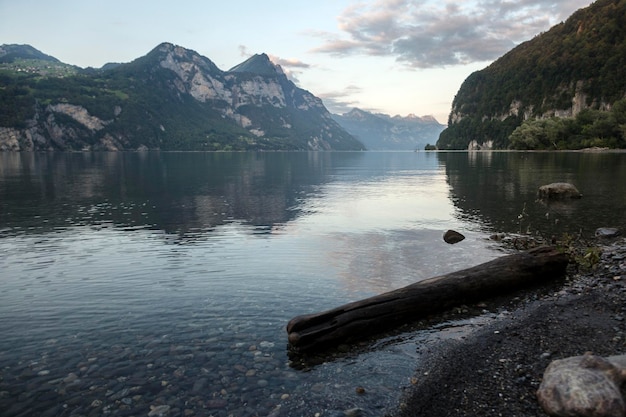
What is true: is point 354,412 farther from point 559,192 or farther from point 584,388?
point 559,192

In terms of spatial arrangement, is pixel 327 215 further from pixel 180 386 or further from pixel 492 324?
pixel 180 386

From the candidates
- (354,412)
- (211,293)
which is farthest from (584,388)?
(211,293)

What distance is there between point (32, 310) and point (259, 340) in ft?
29.9

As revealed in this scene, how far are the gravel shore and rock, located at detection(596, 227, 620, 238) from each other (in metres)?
10.7

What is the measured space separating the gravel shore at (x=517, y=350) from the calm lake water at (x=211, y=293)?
2.43 feet

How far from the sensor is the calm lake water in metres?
9.91

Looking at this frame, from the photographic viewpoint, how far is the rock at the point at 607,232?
25.4m

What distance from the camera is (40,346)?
39.8 ft

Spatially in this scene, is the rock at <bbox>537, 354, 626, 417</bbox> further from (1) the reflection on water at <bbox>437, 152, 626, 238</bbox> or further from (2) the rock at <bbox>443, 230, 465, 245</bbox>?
(1) the reflection on water at <bbox>437, 152, 626, 238</bbox>

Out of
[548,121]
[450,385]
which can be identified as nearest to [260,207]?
[450,385]

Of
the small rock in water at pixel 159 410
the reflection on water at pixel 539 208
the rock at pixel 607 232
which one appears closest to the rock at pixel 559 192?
the reflection on water at pixel 539 208

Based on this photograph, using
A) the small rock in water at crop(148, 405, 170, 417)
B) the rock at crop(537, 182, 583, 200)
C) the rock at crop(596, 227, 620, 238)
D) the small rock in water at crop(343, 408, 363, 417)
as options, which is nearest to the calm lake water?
the small rock in water at crop(148, 405, 170, 417)

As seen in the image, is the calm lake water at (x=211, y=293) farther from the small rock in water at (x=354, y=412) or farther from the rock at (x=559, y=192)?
the rock at (x=559, y=192)

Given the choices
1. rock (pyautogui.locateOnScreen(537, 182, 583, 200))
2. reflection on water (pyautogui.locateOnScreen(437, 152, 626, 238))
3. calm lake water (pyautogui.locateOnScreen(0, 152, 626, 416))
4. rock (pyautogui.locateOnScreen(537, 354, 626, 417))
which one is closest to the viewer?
rock (pyautogui.locateOnScreen(537, 354, 626, 417))
